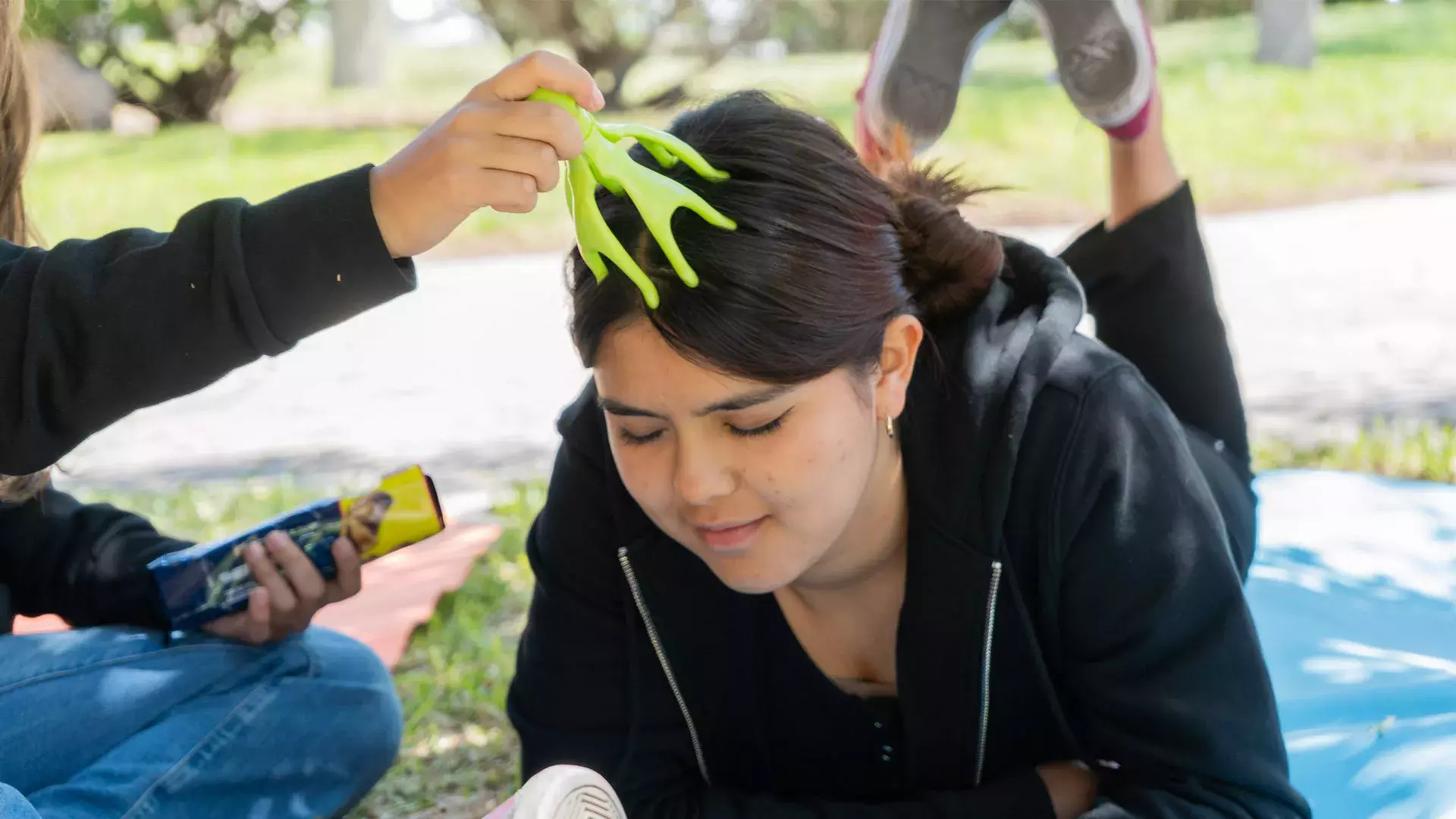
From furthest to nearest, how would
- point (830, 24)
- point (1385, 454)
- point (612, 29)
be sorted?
point (830, 24)
point (612, 29)
point (1385, 454)

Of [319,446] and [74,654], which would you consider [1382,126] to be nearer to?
[319,446]

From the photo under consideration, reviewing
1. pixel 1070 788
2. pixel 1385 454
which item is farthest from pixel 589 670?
pixel 1385 454

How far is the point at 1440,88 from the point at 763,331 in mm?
8184

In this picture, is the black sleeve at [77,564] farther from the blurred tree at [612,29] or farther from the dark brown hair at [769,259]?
the blurred tree at [612,29]

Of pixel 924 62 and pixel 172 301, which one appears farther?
pixel 924 62

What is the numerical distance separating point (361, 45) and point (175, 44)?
4.81 ft

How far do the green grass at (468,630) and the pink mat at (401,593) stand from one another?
34mm

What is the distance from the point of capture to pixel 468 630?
107 inches

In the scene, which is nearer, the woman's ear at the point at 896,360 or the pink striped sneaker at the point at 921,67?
the woman's ear at the point at 896,360

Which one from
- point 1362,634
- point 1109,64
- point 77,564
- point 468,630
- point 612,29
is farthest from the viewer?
point 612,29

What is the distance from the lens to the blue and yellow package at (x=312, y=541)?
1.75 m

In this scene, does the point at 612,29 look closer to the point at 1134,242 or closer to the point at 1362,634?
the point at 1134,242

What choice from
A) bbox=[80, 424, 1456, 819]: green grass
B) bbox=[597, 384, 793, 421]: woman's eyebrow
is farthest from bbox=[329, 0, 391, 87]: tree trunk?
bbox=[597, 384, 793, 421]: woman's eyebrow

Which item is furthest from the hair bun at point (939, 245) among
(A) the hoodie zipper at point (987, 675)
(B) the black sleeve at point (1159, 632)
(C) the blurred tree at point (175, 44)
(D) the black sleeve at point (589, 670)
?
(C) the blurred tree at point (175, 44)
